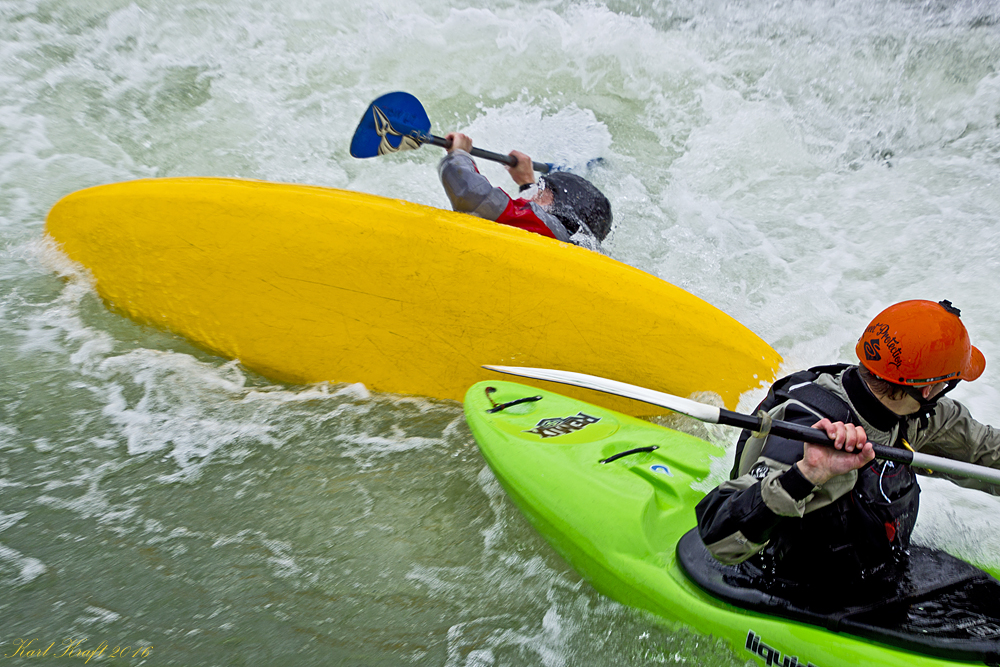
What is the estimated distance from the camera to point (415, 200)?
13.8 ft

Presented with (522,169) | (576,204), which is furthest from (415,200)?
(576,204)

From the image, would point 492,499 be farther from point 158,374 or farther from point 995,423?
point 995,423

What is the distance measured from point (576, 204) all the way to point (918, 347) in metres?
2.03

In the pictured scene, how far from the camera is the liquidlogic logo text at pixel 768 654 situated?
4.95ft

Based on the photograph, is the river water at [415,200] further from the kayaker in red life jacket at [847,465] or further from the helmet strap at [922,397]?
the helmet strap at [922,397]

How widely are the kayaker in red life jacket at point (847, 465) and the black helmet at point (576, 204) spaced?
1772mm

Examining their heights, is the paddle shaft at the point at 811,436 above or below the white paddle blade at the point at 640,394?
above

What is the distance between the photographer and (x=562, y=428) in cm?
226

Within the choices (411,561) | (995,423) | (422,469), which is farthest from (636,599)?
(995,423)

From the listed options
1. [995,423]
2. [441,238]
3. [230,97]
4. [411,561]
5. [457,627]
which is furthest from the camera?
[230,97]

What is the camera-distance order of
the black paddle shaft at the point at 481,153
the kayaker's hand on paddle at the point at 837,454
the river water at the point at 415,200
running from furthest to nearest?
the black paddle shaft at the point at 481,153
the river water at the point at 415,200
the kayaker's hand on paddle at the point at 837,454

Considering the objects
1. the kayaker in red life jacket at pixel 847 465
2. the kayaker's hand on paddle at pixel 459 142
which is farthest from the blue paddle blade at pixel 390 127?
the kayaker in red life jacket at pixel 847 465

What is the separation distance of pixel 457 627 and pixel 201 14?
16.8 ft

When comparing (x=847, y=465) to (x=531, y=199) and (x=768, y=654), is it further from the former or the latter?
(x=531, y=199)
